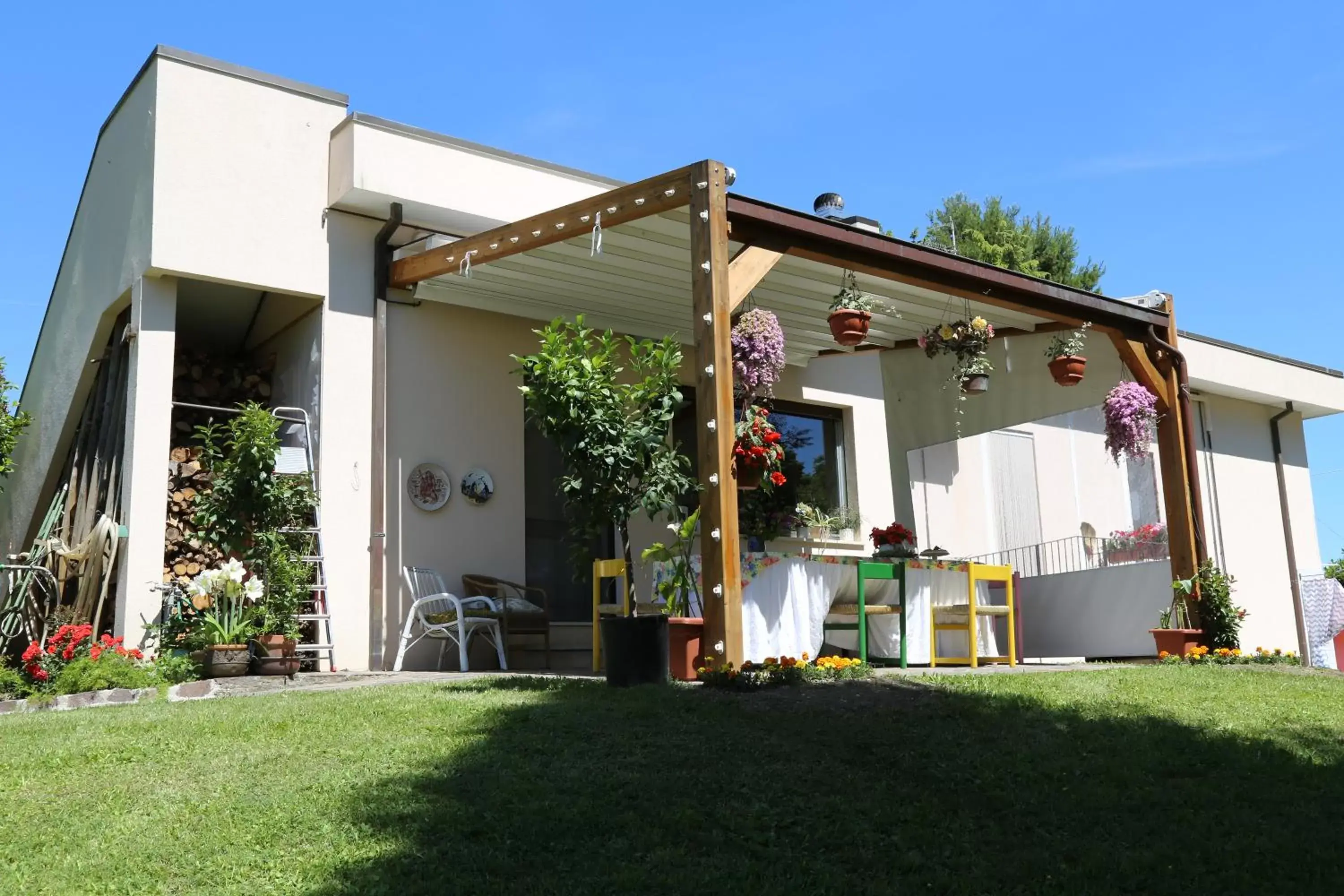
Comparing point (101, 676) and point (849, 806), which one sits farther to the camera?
point (101, 676)

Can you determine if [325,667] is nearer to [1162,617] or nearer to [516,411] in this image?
[516,411]

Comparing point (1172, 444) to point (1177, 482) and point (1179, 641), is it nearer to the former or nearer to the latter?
point (1177, 482)

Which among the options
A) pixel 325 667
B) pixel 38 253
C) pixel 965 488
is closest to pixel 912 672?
pixel 325 667

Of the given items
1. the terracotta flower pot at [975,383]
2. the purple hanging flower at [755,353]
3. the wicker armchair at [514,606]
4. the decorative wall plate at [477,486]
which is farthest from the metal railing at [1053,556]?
the purple hanging flower at [755,353]

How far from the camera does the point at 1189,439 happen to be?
27.8 feet

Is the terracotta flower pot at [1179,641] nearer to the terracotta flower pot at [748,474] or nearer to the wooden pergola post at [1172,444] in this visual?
the wooden pergola post at [1172,444]

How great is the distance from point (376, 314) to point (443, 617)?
230 centimetres

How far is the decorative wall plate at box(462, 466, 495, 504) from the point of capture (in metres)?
8.81

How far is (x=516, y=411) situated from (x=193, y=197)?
2.81 m

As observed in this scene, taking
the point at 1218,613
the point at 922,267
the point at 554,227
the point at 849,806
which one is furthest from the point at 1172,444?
the point at 849,806

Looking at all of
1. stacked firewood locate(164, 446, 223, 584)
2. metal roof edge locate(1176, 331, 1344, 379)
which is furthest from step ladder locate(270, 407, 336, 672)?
metal roof edge locate(1176, 331, 1344, 379)

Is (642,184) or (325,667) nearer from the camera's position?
(642,184)

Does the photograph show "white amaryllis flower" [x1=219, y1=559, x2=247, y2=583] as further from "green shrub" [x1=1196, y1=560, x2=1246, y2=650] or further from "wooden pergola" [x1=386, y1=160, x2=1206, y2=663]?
"green shrub" [x1=1196, y1=560, x2=1246, y2=650]

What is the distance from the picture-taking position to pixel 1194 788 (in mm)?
3844
